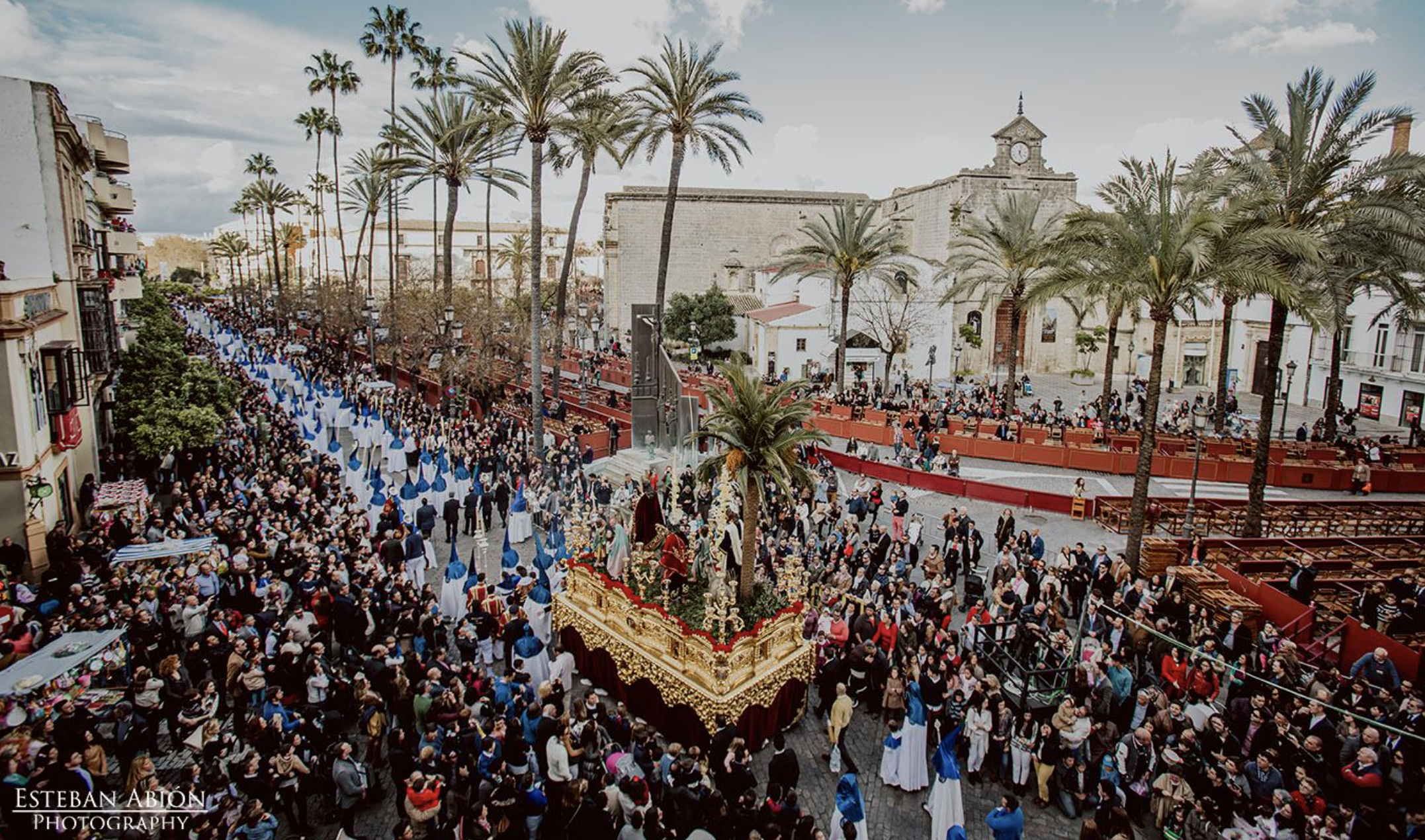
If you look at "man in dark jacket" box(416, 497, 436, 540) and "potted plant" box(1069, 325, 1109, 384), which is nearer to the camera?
"man in dark jacket" box(416, 497, 436, 540)

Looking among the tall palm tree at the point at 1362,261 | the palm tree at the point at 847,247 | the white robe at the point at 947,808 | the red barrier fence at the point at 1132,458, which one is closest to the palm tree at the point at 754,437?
the white robe at the point at 947,808

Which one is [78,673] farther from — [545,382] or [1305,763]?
[545,382]

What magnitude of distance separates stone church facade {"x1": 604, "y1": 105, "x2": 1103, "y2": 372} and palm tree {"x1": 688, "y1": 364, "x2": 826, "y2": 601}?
38633 mm

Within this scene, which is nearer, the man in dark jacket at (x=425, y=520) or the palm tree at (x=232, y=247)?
the man in dark jacket at (x=425, y=520)

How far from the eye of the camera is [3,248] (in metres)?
17.6

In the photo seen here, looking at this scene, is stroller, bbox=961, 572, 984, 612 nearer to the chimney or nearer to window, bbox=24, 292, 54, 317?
window, bbox=24, 292, 54, 317

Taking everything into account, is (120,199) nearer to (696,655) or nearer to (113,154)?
(113,154)

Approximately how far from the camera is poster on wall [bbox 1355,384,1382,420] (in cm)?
3484

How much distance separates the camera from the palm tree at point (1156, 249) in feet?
47.4

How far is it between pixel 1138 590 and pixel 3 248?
999 inches

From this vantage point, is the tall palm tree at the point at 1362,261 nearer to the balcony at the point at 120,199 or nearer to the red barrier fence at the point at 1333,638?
the red barrier fence at the point at 1333,638

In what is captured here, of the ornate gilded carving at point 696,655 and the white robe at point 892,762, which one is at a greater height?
the ornate gilded carving at point 696,655

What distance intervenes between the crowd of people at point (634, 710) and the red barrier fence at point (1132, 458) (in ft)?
34.6

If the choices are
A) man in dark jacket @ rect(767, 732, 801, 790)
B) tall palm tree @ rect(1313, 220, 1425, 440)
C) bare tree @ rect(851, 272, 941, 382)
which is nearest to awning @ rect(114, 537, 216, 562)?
man in dark jacket @ rect(767, 732, 801, 790)
